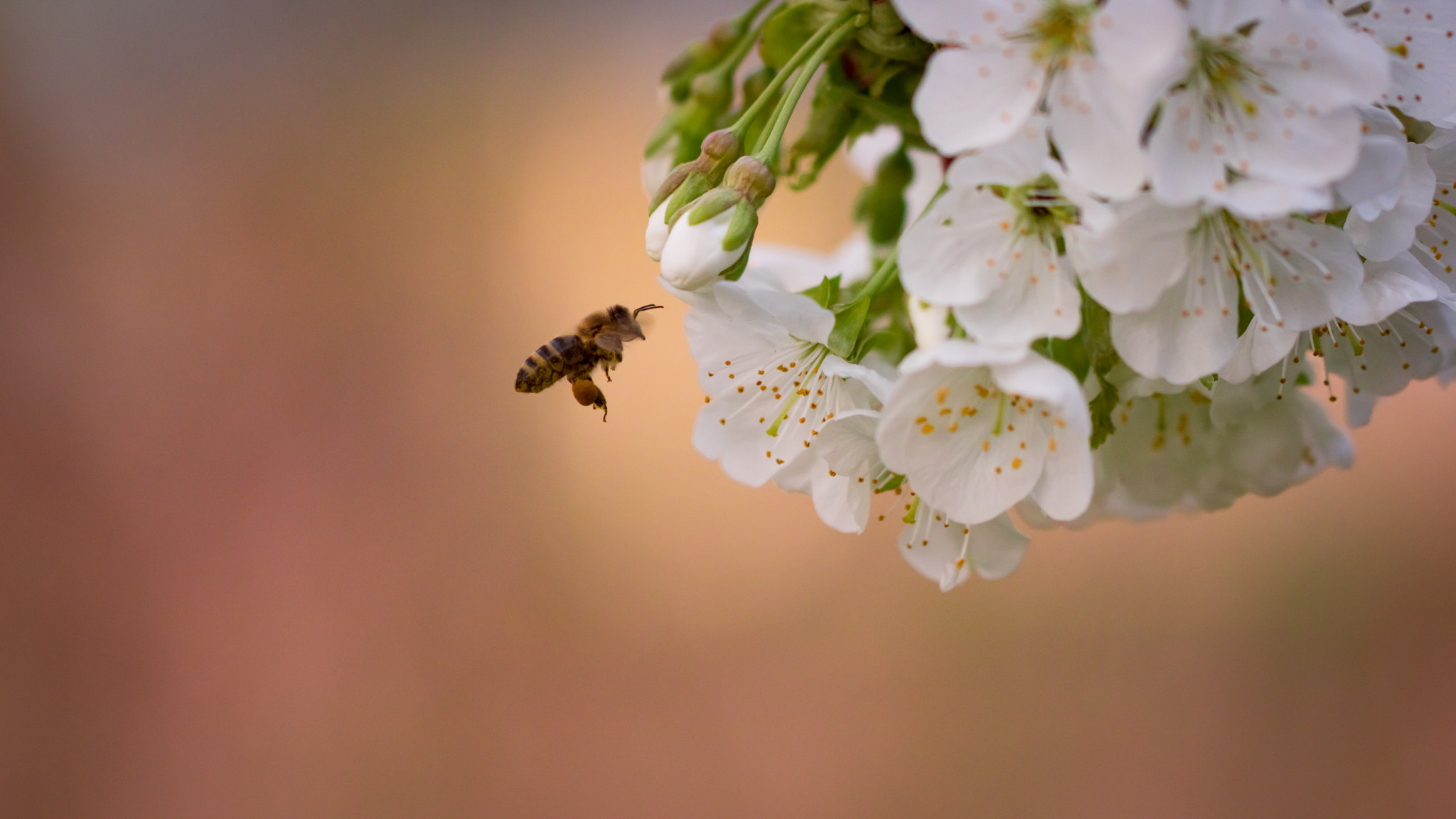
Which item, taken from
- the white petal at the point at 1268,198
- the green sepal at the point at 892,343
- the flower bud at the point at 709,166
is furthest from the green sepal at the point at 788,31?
the white petal at the point at 1268,198

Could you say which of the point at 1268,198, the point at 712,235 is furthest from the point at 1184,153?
the point at 712,235

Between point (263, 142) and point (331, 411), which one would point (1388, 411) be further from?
point (263, 142)

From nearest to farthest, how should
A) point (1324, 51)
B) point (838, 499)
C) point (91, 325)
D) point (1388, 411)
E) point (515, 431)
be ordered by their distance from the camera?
point (1324, 51) → point (838, 499) → point (1388, 411) → point (91, 325) → point (515, 431)

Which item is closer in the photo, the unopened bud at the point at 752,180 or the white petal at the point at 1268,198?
the white petal at the point at 1268,198

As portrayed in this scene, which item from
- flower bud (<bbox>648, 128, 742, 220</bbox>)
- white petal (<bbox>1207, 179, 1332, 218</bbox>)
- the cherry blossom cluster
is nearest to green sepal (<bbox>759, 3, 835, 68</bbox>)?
the cherry blossom cluster

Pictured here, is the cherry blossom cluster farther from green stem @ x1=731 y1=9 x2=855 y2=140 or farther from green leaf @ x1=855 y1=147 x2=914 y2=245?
green leaf @ x1=855 y1=147 x2=914 y2=245

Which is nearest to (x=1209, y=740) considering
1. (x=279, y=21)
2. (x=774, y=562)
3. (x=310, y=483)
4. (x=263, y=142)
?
(x=774, y=562)

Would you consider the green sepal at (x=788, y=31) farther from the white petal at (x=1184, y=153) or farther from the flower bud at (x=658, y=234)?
the white petal at (x=1184, y=153)
